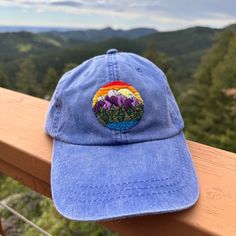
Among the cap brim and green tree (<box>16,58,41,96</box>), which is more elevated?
the cap brim

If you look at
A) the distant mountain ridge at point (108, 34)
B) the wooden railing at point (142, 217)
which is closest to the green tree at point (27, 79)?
the distant mountain ridge at point (108, 34)

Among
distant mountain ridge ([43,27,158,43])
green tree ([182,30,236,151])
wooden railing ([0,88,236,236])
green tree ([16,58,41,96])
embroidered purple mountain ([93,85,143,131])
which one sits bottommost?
green tree ([16,58,41,96])

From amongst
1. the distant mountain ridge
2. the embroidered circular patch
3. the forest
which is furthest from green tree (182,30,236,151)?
the embroidered circular patch

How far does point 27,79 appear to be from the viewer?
14664 mm

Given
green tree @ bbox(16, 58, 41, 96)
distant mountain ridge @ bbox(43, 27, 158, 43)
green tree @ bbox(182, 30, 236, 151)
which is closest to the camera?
green tree @ bbox(182, 30, 236, 151)

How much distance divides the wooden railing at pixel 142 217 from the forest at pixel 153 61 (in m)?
0.74

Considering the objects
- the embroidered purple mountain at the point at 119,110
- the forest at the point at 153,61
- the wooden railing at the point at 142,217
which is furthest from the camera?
the forest at the point at 153,61

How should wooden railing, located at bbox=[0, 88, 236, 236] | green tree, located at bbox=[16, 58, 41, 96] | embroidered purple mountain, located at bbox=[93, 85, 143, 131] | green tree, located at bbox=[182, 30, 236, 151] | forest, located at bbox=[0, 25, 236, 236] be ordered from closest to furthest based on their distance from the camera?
1. wooden railing, located at bbox=[0, 88, 236, 236]
2. embroidered purple mountain, located at bbox=[93, 85, 143, 131]
3. forest, located at bbox=[0, 25, 236, 236]
4. green tree, located at bbox=[182, 30, 236, 151]
5. green tree, located at bbox=[16, 58, 41, 96]

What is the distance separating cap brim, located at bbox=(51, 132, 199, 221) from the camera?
0.43 m

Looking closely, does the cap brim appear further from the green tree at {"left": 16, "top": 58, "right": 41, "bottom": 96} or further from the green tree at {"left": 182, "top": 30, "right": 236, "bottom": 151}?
the green tree at {"left": 16, "top": 58, "right": 41, "bottom": 96}

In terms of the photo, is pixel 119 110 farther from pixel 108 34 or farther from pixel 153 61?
pixel 108 34

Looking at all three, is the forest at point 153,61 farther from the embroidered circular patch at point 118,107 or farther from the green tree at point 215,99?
the embroidered circular patch at point 118,107

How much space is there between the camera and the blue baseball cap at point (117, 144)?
17.3 inches

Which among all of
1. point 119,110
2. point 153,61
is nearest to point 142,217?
point 119,110
